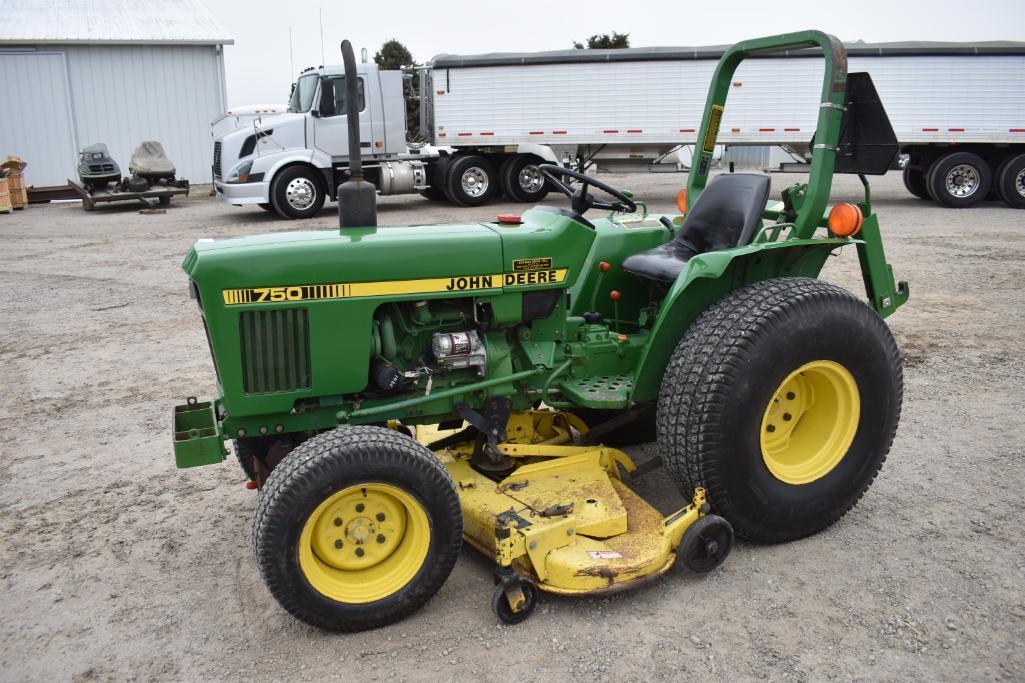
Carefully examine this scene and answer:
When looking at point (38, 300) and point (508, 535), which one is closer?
point (508, 535)

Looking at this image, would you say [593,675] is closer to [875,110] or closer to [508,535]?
[508,535]

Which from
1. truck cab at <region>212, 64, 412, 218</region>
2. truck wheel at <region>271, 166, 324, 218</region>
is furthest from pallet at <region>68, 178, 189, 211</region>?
truck wheel at <region>271, 166, 324, 218</region>

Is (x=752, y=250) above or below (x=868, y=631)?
above

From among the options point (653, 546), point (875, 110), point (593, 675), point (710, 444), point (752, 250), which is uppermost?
point (875, 110)

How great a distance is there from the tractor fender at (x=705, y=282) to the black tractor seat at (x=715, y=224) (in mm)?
218

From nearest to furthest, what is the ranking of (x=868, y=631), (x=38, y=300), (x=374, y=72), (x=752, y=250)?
(x=868, y=631) → (x=752, y=250) → (x=38, y=300) → (x=374, y=72)

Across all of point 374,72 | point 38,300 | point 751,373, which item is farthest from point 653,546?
point 374,72

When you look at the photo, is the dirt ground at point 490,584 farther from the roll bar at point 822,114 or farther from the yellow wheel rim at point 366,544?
the roll bar at point 822,114

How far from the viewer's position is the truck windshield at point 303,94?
14406 mm

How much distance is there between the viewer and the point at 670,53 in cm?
1513

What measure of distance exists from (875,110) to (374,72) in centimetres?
1217

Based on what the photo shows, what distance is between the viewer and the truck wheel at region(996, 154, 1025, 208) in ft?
47.4

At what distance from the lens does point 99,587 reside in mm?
3309

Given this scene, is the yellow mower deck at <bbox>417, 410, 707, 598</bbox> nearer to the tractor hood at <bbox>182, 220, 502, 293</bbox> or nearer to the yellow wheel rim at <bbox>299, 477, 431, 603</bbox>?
the yellow wheel rim at <bbox>299, 477, 431, 603</bbox>
